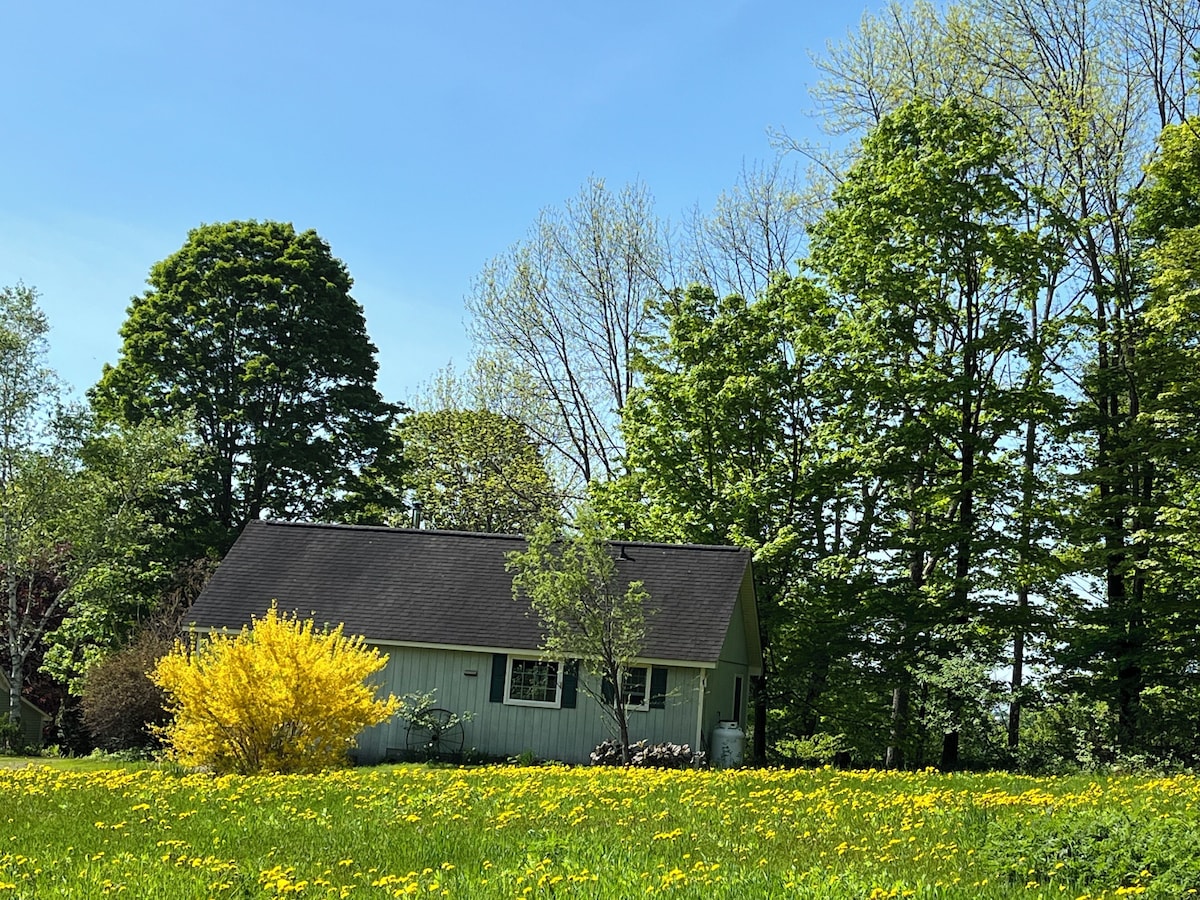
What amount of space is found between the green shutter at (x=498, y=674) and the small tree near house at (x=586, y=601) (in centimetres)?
391

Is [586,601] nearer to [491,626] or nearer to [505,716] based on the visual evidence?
[491,626]

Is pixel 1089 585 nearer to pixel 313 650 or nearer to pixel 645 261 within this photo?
pixel 645 261

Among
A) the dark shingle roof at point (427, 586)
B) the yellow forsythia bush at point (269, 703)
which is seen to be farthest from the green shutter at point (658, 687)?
the yellow forsythia bush at point (269, 703)

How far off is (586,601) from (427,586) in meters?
6.75

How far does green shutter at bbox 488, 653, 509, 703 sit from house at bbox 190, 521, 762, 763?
0.02 m

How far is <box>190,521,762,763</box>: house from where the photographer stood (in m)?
23.7

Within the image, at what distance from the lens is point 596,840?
8734 millimetres

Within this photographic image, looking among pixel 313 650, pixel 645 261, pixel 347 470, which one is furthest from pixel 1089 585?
pixel 347 470

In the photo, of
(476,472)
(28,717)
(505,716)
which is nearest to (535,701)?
(505,716)

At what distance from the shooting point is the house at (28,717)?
3112 centimetres

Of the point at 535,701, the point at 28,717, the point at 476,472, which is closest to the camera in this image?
the point at 535,701

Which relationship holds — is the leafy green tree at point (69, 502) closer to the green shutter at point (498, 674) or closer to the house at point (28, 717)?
the house at point (28, 717)

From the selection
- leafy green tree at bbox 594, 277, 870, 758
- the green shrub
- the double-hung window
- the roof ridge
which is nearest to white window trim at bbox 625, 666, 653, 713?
the double-hung window

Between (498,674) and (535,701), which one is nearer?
(535,701)
